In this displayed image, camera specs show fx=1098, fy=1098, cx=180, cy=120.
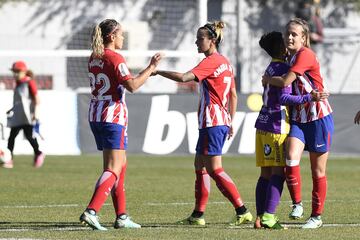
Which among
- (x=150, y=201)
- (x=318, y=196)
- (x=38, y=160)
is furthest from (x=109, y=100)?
(x=38, y=160)

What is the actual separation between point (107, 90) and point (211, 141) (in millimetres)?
1270

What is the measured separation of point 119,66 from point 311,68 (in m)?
1.84

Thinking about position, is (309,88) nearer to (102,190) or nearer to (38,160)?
(102,190)

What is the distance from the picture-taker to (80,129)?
2369 cm

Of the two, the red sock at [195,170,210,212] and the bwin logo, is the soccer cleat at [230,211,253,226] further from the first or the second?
the bwin logo

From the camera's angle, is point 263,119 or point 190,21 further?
point 190,21

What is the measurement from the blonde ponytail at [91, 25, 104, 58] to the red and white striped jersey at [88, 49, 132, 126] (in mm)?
74

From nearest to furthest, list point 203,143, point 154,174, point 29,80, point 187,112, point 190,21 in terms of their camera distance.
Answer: point 203,143, point 154,174, point 29,80, point 187,112, point 190,21

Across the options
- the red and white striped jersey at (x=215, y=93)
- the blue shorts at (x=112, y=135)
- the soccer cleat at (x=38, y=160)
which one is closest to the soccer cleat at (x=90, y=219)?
the blue shorts at (x=112, y=135)

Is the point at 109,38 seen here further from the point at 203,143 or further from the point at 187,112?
the point at 187,112

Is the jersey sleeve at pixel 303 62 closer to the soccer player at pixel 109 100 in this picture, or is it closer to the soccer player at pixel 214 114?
the soccer player at pixel 214 114

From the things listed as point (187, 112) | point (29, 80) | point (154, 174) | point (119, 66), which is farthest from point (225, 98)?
point (187, 112)

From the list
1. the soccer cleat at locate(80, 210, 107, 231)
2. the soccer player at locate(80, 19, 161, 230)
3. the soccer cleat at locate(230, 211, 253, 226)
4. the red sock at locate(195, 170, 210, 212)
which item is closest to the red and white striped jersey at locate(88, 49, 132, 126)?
the soccer player at locate(80, 19, 161, 230)

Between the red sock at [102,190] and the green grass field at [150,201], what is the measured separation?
10.2 inches
